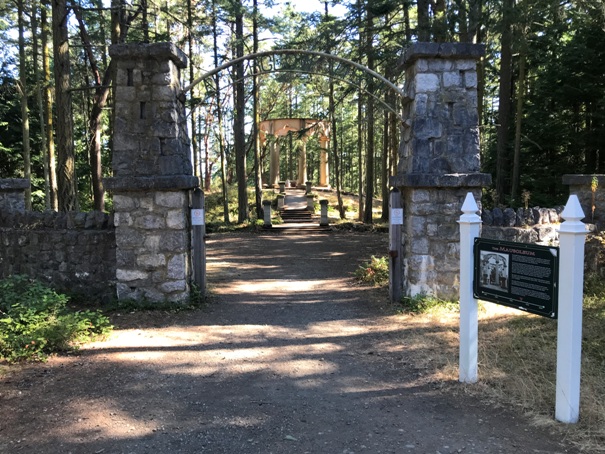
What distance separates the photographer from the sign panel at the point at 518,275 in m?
3.47

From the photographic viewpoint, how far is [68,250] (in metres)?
7.12

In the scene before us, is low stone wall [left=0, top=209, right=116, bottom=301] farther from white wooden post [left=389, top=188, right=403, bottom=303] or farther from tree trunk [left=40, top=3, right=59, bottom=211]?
Answer: tree trunk [left=40, top=3, right=59, bottom=211]

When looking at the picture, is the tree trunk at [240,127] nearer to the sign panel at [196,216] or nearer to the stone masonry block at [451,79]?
the sign panel at [196,216]

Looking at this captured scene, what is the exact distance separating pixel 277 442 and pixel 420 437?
989mm

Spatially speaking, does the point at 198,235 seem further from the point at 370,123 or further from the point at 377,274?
the point at 370,123

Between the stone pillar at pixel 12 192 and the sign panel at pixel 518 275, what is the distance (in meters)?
8.35

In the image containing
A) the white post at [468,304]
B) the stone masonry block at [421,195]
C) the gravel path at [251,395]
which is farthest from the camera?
the stone masonry block at [421,195]

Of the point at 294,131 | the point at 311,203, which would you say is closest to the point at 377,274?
the point at 311,203

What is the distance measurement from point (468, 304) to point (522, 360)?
976 millimetres

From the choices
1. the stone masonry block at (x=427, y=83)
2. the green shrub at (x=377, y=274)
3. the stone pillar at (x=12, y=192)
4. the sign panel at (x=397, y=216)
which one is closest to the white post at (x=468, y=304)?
the sign panel at (x=397, y=216)

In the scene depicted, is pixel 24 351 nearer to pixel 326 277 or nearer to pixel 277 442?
pixel 277 442

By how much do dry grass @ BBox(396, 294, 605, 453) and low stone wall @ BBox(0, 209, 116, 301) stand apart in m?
4.47

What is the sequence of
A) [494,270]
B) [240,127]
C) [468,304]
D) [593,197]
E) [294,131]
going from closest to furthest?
[494,270]
[468,304]
[593,197]
[240,127]
[294,131]

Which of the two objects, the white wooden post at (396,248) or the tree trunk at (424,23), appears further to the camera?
the tree trunk at (424,23)
